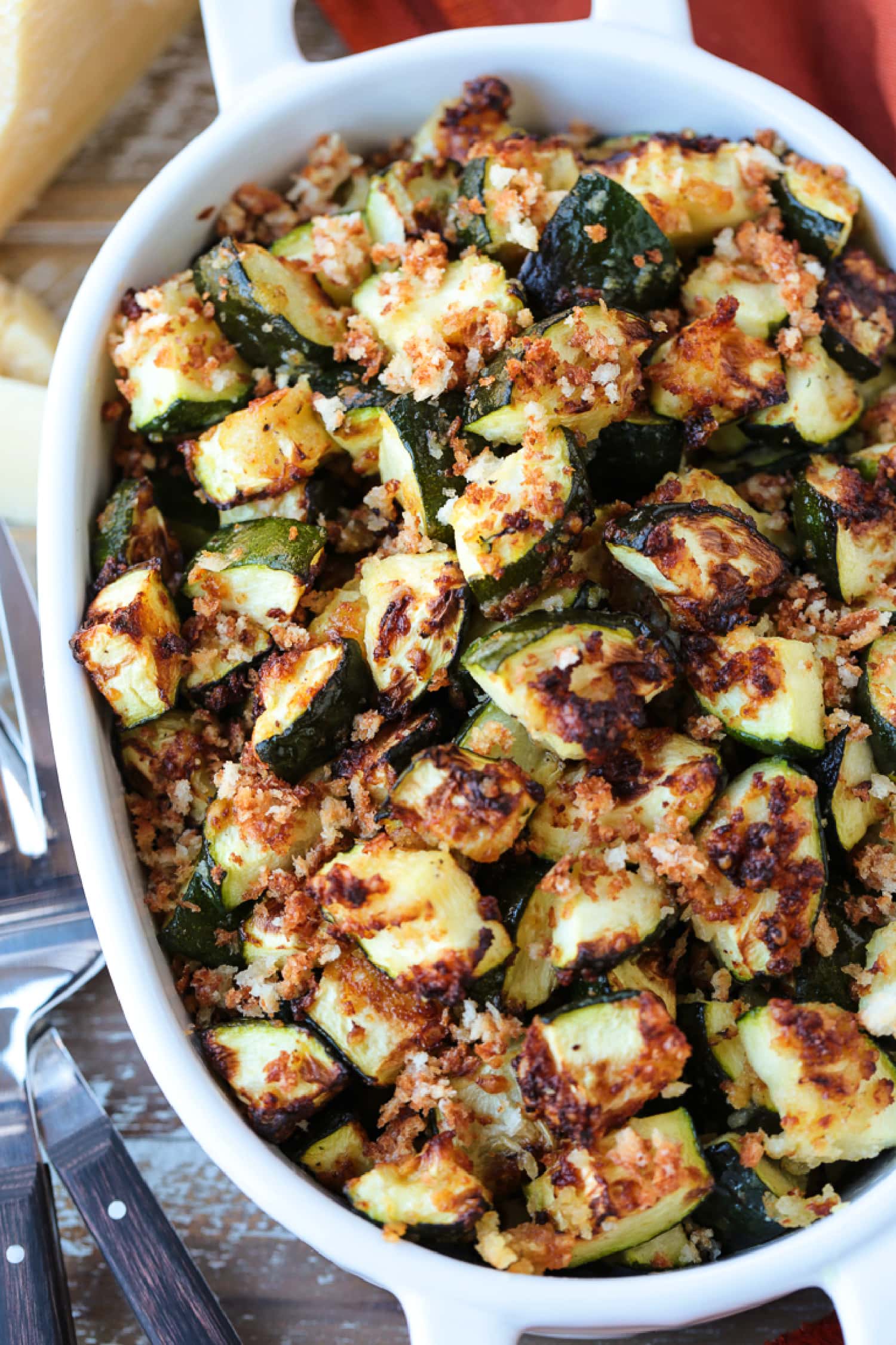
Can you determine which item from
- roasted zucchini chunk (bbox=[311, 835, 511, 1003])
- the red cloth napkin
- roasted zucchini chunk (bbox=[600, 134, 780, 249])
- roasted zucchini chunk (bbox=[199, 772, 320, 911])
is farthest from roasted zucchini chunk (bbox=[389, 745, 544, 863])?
the red cloth napkin

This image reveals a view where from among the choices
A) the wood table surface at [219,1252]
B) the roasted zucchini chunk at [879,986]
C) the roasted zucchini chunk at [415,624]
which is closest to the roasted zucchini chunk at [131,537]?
the roasted zucchini chunk at [415,624]

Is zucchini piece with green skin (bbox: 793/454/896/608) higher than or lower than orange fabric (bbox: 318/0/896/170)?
lower

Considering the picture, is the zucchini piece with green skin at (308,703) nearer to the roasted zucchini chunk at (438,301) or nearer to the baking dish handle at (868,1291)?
the roasted zucchini chunk at (438,301)

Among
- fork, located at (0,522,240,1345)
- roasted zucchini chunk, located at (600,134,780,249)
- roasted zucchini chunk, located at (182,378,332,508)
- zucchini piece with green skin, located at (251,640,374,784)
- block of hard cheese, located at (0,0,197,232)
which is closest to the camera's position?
zucchini piece with green skin, located at (251,640,374,784)

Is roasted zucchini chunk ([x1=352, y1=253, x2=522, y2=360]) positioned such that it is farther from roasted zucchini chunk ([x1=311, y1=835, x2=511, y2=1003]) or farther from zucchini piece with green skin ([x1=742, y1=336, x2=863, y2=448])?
roasted zucchini chunk ([x1=311, y1=835, x2=511, y2=1003])

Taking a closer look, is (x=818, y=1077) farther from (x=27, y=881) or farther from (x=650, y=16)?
(x=650, y=16)

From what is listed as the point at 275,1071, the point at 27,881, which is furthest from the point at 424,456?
the point at 27,881
